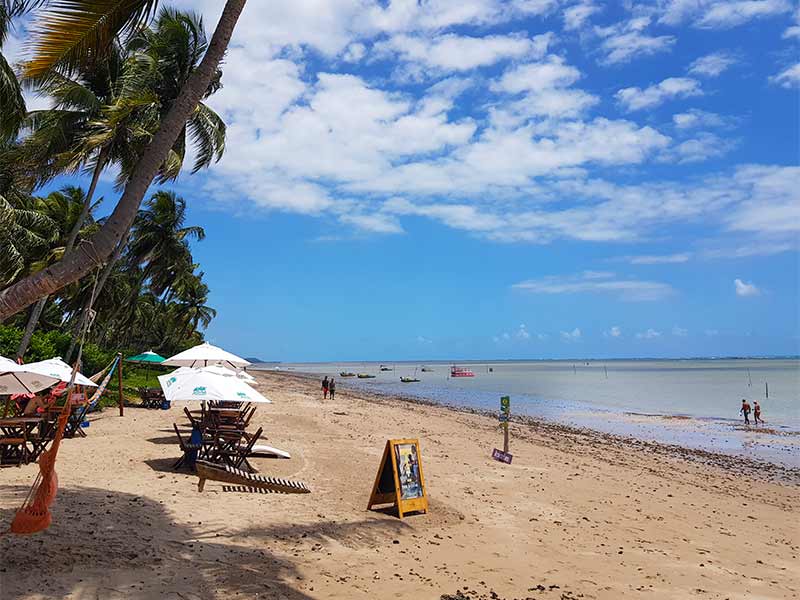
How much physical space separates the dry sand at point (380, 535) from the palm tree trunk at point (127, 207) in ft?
7.72

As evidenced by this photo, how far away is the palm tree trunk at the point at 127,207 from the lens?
4.84 meters

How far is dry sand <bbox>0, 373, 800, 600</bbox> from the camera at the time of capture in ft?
17.5

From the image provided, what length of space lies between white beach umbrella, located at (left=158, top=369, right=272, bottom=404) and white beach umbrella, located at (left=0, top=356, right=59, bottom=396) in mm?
2219

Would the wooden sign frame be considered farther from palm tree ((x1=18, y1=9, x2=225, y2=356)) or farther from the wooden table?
palm tree ((x1=18, y1=9, x2=225, y2=356))

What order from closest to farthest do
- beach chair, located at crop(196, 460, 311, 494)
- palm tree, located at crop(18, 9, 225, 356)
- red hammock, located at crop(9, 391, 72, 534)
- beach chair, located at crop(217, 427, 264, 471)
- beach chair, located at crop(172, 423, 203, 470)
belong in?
1. red hammock, located at crop(9, 391, 72, 534)
2. beach chair, located at crop(196, 460, 311, 494)
3. beach chair, located at crop(172, 423, 203, 470)
4. beach chair, located at crop(217, 427, 264, 471)
5. palm tree, located at crop(18, 9, 225, 356)

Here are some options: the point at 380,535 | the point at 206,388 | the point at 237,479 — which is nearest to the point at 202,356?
the point at 206,388

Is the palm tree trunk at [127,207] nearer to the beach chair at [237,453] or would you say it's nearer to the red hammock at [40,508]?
the red hammock at [40,508]

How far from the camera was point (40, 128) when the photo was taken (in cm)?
1684

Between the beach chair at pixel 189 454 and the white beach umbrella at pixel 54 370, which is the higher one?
the white beach umbrella at pixel 54 370

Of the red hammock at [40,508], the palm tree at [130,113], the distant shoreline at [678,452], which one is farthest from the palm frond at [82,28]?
the distant shoreline at [678,452]

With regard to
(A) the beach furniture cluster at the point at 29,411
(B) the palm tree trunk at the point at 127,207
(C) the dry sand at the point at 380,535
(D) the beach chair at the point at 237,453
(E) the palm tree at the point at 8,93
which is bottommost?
(C) the dry sand at the point at 380,535

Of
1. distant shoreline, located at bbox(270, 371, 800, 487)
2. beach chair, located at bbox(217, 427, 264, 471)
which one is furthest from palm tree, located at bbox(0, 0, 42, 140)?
distant shoreline, located at bbox(270, 371, 800, 487)

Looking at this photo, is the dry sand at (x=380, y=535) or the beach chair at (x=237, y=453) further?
the beach chair at (x=237, y=453)

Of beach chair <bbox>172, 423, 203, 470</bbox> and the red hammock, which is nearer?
the red hammock
